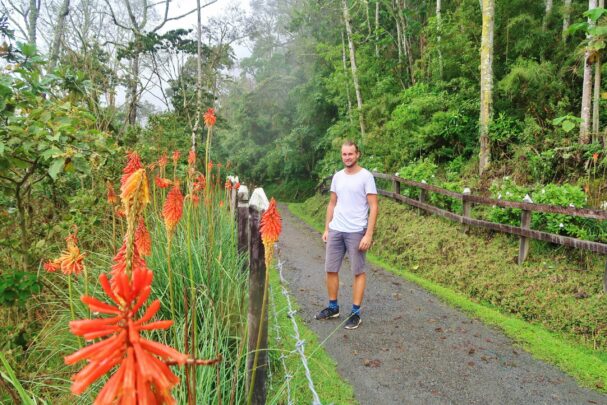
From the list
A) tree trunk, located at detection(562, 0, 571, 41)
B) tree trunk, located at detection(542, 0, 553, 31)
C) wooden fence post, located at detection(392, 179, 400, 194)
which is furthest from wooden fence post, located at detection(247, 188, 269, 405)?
tree trunk, located at detection(542, 0, 553, 31)

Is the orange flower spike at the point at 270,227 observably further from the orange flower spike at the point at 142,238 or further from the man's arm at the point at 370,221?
the man's arm at the point at 370,221

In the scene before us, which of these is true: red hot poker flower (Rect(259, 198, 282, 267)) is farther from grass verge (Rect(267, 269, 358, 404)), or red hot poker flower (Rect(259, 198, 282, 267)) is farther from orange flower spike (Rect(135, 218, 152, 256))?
grass verge (Rect(267, 269, 358, 404))

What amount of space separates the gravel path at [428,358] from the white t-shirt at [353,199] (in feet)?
3.79

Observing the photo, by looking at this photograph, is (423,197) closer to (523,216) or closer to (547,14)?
(523,216)

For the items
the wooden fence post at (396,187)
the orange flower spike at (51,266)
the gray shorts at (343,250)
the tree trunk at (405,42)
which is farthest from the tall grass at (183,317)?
the tree trunk at (405,42)

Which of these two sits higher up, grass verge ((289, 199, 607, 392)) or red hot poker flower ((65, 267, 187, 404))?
red hot poker flower ((65, 267, 187, 404))

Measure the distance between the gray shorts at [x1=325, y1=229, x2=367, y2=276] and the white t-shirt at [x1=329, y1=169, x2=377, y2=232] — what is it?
7 cm

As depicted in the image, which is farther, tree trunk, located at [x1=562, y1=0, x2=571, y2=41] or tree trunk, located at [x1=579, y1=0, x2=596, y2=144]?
tree trunk, located at [x1=562, y1=0, x2=571, y2=41]

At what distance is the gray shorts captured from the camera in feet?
13.9

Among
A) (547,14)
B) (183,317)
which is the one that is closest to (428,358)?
(183,317)

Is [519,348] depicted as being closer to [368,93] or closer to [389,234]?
[389,234]

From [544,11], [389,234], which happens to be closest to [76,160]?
[389,234]

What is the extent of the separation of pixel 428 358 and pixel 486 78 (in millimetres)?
6185

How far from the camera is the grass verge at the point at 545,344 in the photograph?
3660mm
